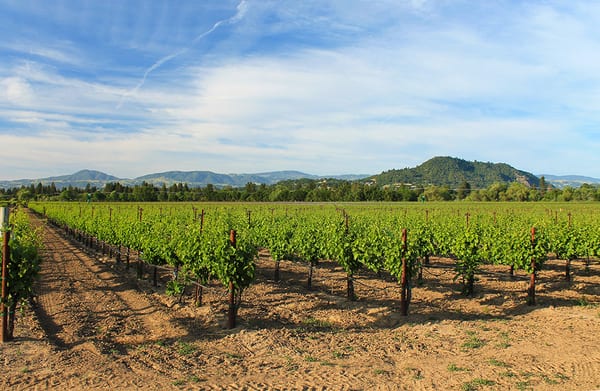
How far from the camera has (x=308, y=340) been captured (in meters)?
7.97

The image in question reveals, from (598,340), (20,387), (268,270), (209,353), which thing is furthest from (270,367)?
(268,270)

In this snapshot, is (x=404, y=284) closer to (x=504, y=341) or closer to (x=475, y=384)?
(x=504, y=341)

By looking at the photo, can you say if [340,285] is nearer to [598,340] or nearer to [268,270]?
[268,270]

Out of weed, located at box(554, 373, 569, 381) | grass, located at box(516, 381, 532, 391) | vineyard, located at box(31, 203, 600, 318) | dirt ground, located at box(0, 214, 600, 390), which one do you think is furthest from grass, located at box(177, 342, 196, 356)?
weed, located at box(554, 373, 569, 381)

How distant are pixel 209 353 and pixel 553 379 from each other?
17.3 feet

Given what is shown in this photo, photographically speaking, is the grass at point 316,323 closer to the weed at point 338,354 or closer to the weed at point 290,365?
the weed at point 338,354

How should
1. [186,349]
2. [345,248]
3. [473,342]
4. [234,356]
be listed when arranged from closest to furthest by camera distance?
[234,356] → [186,349] → [473,342] → [345,248]

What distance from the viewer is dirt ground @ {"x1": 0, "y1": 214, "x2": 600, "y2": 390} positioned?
6.04m

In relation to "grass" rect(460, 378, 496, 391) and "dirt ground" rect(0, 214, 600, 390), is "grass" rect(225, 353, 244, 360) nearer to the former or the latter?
"dirt ground" rect(0, 214, 600, 390)

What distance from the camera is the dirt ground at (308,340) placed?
19.8ft

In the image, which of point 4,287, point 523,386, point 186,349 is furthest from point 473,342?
point 4,287

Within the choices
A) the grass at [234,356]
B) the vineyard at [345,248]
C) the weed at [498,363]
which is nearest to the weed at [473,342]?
the weed at [498,363]

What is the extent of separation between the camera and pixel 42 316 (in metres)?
9.59

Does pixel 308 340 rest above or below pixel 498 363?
below
